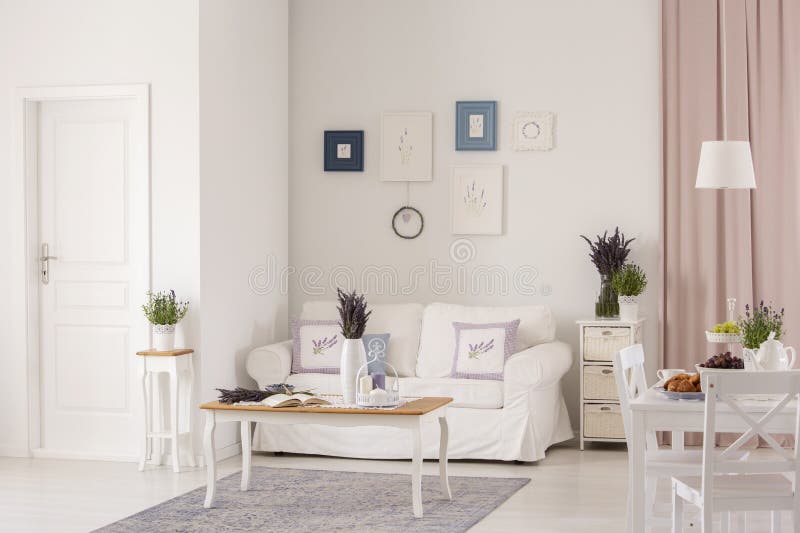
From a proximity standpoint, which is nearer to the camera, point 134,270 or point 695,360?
point 134,270

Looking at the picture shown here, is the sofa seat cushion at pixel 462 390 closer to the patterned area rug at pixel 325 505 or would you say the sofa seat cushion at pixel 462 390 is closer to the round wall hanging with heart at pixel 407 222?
the patterned area rug at pixel 325 505

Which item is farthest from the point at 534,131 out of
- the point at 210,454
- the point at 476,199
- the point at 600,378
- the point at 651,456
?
the point at 651,456

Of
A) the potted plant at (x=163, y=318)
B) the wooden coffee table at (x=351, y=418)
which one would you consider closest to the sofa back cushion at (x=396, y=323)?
the potted plant at (x=163, y=318)

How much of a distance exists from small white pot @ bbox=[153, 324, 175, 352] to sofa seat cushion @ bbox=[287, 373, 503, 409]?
0.81 meters

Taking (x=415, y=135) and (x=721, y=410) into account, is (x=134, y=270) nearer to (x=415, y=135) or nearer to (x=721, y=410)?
(x=415, y=135)

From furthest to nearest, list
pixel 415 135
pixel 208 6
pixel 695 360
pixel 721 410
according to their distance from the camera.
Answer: pixel 415 135
pixel 695 360
pixel 208 6
pixel 721 410

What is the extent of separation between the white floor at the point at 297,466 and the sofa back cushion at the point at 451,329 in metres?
0.65

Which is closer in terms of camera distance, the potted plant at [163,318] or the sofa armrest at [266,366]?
the potted plant at [163,318]

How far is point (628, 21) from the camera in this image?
22.3 feet

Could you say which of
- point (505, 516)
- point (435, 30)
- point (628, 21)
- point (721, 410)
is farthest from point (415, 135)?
point (721, 410)

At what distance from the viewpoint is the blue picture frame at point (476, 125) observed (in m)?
6.94

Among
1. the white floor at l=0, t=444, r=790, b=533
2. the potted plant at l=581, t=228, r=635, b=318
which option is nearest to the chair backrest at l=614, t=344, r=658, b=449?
the white floor at l=0, t=444, r=790, b=533

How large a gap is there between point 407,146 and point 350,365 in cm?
244

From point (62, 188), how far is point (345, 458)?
7.39 ft
